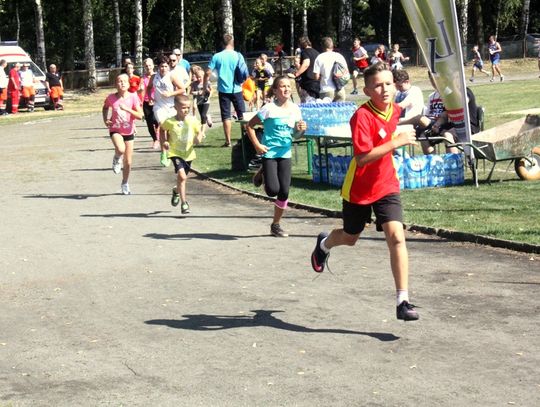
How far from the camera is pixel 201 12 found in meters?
75.5

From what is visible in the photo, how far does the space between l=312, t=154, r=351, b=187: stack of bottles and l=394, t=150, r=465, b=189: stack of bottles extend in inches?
30.9

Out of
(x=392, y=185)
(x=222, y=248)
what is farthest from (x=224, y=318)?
(x=222, y=248)

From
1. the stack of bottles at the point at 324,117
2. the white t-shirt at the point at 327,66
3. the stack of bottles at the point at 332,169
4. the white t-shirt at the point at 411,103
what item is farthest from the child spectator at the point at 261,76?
the stack of bottles at the point at 332,169

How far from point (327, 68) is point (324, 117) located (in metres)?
5.19

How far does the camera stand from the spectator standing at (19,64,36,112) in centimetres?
4175

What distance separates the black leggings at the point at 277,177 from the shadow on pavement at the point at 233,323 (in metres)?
3.62

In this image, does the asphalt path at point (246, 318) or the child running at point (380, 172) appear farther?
the child running at point (380, 172)

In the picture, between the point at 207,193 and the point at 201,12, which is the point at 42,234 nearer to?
the point at 207,193

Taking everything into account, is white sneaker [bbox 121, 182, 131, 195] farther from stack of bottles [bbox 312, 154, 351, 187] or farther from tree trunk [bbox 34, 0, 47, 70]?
tree trunk [bbox 34, 0, 47, 70]

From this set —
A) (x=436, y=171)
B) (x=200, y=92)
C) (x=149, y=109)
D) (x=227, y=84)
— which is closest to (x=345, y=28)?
(x=200, y=92)

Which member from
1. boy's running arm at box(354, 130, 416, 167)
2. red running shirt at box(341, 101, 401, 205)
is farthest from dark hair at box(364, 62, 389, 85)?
boy's running arm at box(354, 130, 416, 167)

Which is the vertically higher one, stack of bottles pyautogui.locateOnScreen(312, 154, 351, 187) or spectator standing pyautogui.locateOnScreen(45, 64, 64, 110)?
spectator standing pyautogui.locateOnScreen(45, 64, 64, 110)

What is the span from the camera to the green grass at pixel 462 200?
11859 millimetres

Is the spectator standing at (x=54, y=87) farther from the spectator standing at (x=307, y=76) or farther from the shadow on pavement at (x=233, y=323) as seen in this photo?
the shadow on pavement at (x=233, y=323)
